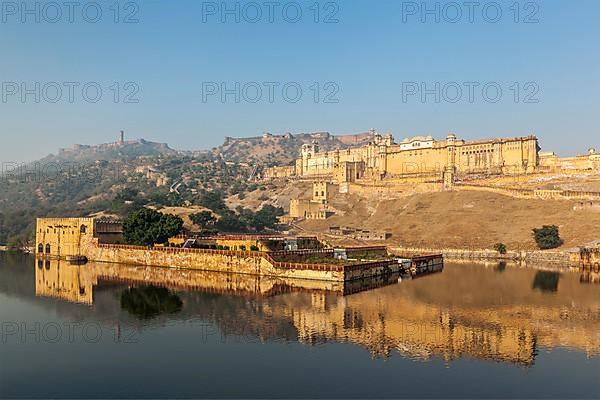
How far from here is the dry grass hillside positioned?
239ft

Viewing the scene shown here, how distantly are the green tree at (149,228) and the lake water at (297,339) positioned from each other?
1564 centimetres

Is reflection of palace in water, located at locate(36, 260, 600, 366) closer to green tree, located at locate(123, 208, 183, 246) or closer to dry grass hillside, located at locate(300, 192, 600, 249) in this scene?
green tree, located at locate(123, 208, 183, 246)

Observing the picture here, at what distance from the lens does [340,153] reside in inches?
5605

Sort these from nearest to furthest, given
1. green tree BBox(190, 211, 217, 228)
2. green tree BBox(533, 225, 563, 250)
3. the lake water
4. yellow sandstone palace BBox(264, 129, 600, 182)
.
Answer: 1. the lake water
2. green tree BBox(533, 225, 563, 250)
3. green tree BBox(190, 211, 217, 228)
4. yellow sandstone palace BBox(264, 129, 600, 182)

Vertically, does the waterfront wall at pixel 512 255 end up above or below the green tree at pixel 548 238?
below

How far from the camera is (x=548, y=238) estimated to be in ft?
219

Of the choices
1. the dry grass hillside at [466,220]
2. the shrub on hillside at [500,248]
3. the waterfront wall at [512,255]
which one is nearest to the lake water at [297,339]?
the waterfront wall at [512,255]

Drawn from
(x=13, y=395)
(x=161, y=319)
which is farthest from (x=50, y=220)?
(x=13, y=395)

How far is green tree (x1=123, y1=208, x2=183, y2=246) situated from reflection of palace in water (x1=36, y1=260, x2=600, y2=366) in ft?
29.3

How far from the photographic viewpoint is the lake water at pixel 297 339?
64.0ft

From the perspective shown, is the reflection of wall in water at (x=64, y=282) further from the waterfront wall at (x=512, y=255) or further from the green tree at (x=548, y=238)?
the green tree at (x=548, y=238)

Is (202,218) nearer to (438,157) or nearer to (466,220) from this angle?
(466,220)

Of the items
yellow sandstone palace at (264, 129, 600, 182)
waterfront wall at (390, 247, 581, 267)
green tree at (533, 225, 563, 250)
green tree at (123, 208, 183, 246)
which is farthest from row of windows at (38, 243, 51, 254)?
yellow sandstone palace at (264, 129, 600, 182)

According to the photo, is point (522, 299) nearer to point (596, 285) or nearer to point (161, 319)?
point (596, 285)
